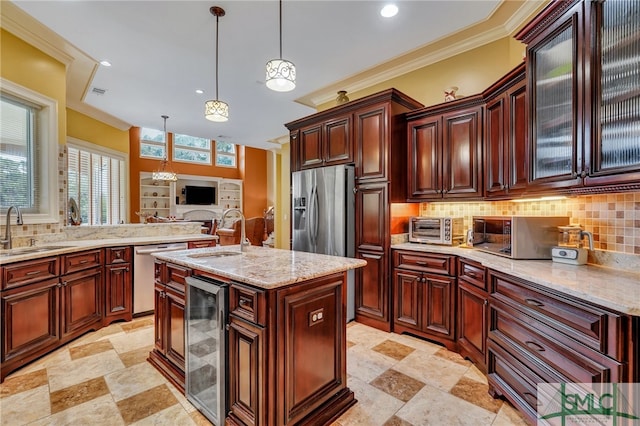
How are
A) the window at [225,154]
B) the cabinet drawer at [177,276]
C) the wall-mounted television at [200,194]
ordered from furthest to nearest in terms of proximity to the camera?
the window at [225,154] < the wall-mounted television at [200,194] < the cabinet drawer at [177,276]

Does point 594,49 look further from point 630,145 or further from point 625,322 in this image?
point 625,322

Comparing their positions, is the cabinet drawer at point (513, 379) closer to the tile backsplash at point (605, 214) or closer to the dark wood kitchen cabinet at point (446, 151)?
the tile backsplash at point (605, 214)

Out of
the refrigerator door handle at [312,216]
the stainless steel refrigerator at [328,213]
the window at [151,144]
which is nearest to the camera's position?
the stainless steel refrigerator at [328,213]

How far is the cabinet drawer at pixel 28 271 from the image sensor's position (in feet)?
7.38

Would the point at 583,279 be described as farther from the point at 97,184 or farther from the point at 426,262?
the point at 97,184

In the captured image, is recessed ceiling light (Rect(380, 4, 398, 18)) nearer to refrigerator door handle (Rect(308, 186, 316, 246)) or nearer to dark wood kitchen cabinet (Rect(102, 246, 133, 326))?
refrigerator door handle (Rect(308, 186, 316, 246))

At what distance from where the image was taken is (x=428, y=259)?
278cm

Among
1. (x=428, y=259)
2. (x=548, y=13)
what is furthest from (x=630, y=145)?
(x=428, y=259)

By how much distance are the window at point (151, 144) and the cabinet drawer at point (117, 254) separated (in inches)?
277

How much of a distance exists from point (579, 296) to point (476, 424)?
101cm

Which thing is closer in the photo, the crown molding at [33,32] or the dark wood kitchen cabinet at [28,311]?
the dark wood kitchen cabinet at [28,311]

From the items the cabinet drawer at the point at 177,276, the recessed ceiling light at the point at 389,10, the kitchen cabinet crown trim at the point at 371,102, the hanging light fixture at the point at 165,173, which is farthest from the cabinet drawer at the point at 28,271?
the hanging light fixture at the point at 165,173

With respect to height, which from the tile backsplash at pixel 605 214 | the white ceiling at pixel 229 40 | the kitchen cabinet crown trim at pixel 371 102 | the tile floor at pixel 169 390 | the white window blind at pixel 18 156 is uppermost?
the white ceiling at pixel 229 40

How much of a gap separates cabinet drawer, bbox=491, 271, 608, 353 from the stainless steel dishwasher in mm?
3427
